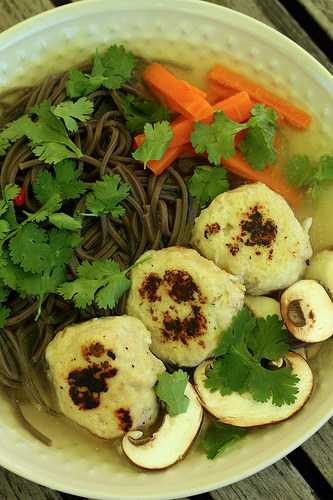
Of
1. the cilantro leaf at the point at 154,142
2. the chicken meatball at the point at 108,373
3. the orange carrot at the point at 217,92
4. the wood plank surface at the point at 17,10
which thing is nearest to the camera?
the chicken meatball at the point at 108,373

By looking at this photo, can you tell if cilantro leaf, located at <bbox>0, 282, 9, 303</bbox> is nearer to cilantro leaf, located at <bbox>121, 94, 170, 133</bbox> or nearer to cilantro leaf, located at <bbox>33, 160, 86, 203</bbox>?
cilantro leaf, located at <bbox>33, 160, 86, 203</bbox>

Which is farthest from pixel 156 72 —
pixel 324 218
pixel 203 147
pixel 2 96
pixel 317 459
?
pixel 317 459

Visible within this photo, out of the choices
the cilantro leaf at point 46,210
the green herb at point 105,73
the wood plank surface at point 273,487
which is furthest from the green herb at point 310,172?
the wood plank surface at point 273,487

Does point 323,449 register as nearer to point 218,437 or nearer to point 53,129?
point 218,437

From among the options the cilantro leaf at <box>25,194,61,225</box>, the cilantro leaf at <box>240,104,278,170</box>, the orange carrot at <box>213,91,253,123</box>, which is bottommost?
the cilantro leaf at <box>240,104,278,170</box>

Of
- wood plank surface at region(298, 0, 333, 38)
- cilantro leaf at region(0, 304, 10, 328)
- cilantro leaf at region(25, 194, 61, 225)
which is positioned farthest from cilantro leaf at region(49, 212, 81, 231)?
wood plank surface at region(298, 0, 333, 38)

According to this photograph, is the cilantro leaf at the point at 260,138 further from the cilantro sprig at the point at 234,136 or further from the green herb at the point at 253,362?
the green herb at the point at 253,362

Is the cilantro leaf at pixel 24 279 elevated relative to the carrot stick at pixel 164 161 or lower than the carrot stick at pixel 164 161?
elevated
